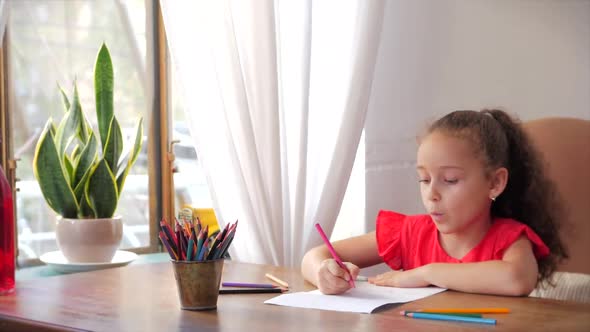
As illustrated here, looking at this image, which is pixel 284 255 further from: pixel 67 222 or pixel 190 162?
pixel 190 162

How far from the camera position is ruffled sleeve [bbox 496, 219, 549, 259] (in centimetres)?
141

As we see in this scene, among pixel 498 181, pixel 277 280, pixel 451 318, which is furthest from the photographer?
pixel 498 181

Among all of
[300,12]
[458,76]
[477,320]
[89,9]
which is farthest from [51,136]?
[477,320]

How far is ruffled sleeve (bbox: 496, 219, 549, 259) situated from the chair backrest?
248 mm

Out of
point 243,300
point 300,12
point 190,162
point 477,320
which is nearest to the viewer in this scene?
point 477,320

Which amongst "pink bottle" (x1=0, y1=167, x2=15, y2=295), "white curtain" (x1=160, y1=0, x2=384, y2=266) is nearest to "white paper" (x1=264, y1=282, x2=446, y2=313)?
"pink bottle" (x1=0, y1=167, x2=15, y2=295)

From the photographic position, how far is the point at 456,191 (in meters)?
1.41

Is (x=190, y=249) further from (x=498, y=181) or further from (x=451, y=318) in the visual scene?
(x=498, y=181)

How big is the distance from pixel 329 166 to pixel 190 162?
1.07 metres

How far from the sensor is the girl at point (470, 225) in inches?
50.9

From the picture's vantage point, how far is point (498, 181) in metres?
1.47

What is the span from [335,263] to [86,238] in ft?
3.93

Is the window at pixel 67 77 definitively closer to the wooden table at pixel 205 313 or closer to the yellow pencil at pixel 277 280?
the wooden table at pixel 205 313

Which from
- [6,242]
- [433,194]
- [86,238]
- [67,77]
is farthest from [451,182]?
[67,77]
